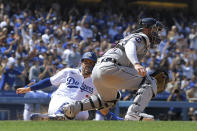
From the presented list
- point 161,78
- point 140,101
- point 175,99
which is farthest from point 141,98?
point 175,99

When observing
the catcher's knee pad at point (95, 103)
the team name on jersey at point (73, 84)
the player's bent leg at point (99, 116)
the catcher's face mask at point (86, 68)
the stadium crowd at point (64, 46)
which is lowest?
the player's bent leg at point (99, 116)

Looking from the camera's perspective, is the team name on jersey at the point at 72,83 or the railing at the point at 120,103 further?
the railing at the point at 120,103

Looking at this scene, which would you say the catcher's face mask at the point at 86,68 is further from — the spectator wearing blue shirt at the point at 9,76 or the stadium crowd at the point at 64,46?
the spectator wearing blue shirt at the point at 9,76

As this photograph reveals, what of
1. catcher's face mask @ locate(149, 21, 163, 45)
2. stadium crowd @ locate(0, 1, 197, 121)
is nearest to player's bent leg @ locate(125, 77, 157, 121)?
catcher's face mask @ locate(149, 21, 163, 45)

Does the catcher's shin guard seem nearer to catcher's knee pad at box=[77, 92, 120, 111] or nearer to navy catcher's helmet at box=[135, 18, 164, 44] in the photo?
catcher's knee pad at box=[77, 92, 120, 111]

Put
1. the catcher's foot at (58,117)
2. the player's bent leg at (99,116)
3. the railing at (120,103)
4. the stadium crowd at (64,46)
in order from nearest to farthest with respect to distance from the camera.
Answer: the catcher's foot at (58,117), the player's bent leg at (99,116), the railing at (120,103), the stadium crowd at (64,46)

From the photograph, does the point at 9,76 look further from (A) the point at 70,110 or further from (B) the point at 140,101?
(B) the point at 140,101

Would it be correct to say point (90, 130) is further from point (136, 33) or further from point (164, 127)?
point (136, 33)

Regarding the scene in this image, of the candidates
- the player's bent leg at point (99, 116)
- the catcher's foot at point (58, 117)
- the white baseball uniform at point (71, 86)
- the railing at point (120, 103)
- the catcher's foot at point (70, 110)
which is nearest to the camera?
the catcher's foot at point (70, 110)

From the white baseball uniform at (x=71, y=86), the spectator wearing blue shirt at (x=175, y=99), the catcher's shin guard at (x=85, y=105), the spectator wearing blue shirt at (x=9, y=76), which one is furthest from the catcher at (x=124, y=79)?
the spectator wearing blue shirt at (x=175, y=99)

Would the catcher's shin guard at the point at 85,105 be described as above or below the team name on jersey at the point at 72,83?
below
